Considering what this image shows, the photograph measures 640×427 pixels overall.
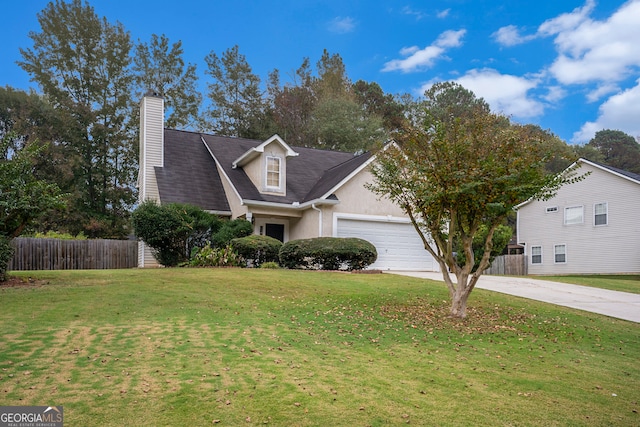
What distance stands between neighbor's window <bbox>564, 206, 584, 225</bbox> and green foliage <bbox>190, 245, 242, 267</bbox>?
2088 centimetres

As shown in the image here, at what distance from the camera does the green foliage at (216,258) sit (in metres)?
17.7

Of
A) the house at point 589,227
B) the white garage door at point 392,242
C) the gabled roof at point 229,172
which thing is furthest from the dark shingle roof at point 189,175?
the house at point 589,227

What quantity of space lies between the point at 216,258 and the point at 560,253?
21.8 m

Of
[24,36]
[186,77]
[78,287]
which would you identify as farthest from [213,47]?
[78,287]

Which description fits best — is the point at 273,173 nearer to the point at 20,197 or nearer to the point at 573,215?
the point at 20,197

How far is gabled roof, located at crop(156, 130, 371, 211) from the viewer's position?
21.5 meters

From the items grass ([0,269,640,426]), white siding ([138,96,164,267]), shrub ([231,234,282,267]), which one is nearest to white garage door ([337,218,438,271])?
shrub ([231,234,282,267])

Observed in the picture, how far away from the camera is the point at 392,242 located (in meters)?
22.2

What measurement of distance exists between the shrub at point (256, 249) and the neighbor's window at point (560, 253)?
63.6ft

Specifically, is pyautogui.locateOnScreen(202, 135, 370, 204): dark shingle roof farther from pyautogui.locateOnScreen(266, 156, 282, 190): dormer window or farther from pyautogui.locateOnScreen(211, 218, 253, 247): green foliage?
pyautogui.locateOnScreen(211, 218, 253, 247): green foliage

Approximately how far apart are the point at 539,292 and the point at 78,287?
1271cm

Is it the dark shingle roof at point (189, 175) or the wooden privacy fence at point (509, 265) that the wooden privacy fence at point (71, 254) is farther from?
the wooden privacy fence at point (509, 265)

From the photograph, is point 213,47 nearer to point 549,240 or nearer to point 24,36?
point 24,36

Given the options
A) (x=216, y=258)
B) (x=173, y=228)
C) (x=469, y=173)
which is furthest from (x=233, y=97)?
(x=469, y=173)
